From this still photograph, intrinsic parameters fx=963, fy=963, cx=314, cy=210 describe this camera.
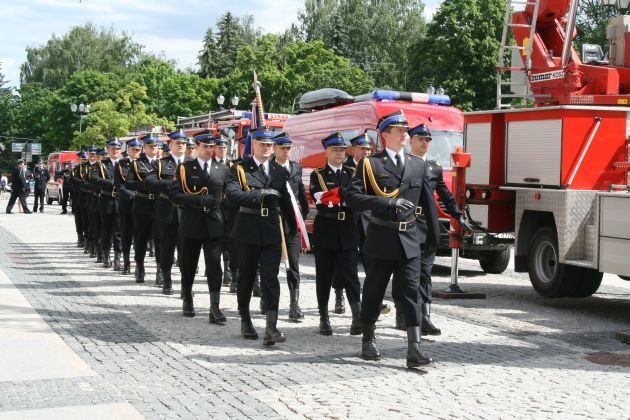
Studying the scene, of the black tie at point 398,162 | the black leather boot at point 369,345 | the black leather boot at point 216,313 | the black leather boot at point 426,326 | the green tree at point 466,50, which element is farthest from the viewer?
the green tree at point 466,50

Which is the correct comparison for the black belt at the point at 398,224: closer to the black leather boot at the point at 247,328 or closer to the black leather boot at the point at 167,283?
the black leather boot at the point at 247,328

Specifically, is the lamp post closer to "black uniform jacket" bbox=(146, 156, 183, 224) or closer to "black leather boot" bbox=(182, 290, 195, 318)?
"black uniform jacket" bbox=(146, 156, 183, 224)

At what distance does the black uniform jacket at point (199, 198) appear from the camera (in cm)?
1037

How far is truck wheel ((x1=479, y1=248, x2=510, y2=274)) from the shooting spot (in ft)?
50.8

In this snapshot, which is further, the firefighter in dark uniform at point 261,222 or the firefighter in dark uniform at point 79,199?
the firefighter in dark uniform at point 79,199

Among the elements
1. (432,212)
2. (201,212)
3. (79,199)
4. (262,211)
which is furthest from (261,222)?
(79,199)

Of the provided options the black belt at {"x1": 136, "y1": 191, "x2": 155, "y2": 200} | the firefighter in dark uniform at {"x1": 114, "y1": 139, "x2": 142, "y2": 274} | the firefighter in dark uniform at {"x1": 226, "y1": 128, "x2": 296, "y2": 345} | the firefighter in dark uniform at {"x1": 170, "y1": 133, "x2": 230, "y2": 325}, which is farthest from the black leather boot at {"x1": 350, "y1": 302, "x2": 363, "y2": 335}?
the firefighter in dark uniform at {"x1": 114, "y1": 139, "x2": 142, "y2": 274}

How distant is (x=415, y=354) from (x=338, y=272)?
2.26m

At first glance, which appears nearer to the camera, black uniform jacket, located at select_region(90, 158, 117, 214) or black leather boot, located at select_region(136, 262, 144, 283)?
black leather boot, located at select_region(136, 262, 144, 283)

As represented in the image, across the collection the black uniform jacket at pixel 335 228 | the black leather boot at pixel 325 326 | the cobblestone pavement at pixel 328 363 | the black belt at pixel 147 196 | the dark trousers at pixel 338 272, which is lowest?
the cobblestone pavement at pixel 328 363

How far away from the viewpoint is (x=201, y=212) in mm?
10430

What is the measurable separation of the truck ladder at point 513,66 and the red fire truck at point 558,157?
0.02 metres

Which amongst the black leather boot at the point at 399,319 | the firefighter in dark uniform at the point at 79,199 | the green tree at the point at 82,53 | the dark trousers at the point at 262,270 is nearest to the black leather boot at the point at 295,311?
the black leather boot at the point at 399,319

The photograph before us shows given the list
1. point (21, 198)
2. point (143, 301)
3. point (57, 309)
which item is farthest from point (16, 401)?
point (21, 198)
